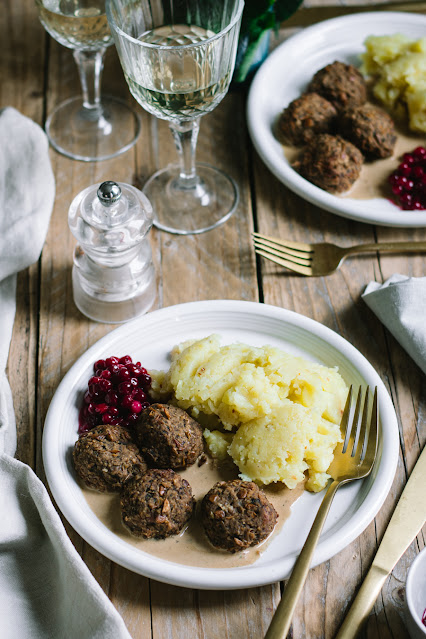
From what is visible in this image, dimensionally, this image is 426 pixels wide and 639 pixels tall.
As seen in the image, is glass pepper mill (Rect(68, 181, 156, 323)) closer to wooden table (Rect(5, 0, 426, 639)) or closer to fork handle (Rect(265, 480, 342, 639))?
wooden table (Rect(5, 0, 426, 639))

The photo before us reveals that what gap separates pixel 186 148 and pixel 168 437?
1.16 metres

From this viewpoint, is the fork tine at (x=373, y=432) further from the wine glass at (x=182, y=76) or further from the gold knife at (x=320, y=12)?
the gold knife at (x=320, y=12)

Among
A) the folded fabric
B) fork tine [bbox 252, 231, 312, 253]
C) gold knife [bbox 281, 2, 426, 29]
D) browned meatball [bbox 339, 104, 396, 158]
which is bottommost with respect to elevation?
the folded fabric

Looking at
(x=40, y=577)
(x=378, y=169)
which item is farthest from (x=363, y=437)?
(x=378, y=169)

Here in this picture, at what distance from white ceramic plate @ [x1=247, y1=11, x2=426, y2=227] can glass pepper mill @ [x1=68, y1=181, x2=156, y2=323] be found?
0.64m

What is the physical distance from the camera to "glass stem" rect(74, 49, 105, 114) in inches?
108

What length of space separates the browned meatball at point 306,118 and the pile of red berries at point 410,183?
0.34 m

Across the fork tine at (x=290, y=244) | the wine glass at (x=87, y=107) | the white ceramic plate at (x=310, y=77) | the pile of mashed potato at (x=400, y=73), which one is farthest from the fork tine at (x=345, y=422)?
the wine glass at (x=87, y=107)

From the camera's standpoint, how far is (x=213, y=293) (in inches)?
97.0

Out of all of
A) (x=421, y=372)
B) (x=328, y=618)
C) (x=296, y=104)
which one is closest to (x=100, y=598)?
(x=328, y=618)

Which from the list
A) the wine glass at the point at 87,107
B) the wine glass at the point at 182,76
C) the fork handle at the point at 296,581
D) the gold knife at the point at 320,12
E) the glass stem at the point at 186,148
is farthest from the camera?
the gold knife at the point at 320,12

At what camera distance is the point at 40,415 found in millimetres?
2168

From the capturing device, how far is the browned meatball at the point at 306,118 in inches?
106

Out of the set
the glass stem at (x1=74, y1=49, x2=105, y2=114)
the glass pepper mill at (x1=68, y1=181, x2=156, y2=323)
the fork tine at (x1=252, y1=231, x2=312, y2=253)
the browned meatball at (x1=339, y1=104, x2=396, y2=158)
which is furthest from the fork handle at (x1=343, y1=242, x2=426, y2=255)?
the glass stem at (x1=74, y1=49, x2=105, y2=114)
